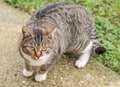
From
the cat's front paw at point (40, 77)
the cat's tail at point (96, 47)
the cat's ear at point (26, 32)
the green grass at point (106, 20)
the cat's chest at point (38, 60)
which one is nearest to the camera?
the cat's ear at point (26, 32)

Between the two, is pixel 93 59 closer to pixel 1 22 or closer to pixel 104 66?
pixel 104 66

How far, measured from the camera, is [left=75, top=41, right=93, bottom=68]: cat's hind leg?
3.85 meters

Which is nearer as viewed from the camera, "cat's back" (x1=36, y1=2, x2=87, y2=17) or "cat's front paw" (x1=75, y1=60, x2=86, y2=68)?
"cat's back" (x1=36, y1=2, x2=87, y2=17)

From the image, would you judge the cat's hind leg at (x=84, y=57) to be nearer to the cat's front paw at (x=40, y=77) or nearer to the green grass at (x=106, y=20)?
the green grass at (x=106, y=20)

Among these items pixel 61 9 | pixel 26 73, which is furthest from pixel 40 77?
pixel 61 9

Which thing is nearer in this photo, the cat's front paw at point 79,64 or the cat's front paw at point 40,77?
the cat's front paw at point 40,77

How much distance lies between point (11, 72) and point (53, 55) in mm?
579

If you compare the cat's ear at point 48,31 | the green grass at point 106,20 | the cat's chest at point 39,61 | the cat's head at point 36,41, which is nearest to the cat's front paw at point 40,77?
the cat's chest at point 39,61

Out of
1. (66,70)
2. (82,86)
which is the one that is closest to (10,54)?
(66,70)

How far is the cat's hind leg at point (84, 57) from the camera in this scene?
3846 millimetres

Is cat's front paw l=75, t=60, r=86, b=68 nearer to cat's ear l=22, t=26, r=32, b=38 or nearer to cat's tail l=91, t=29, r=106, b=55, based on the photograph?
cat's tail l=91, t=29, r=106, b=55

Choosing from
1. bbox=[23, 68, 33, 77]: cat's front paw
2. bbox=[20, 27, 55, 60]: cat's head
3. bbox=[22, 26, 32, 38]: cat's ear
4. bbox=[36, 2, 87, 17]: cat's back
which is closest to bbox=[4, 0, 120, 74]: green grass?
bbox=[36, 2, 87, 17]: cat's back

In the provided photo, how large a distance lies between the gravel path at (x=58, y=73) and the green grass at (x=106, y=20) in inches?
6.4

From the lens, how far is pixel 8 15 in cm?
457
